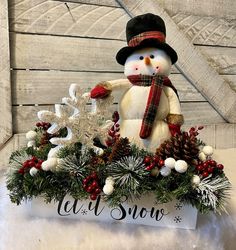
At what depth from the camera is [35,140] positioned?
79cm

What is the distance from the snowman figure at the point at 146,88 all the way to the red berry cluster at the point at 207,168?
0.10 metres

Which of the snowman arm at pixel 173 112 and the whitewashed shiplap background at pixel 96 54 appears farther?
the whitewashed shiplap background at pixel 96 54

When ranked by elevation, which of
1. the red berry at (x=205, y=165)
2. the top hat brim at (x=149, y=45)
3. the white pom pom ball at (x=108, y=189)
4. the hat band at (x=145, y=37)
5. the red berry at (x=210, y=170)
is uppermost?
the hat band at (x=145, y=37)

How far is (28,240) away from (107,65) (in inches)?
23.4

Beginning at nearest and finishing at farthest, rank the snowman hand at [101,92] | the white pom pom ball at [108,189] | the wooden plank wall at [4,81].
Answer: the white pom pom ball at [108,189] → the snowman hand at [101,92] → the wooden plank wall at [4,81]

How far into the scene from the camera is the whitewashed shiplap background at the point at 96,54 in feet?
3.02

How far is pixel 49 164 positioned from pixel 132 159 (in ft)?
0.51

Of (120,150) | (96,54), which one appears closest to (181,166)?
(120,150)

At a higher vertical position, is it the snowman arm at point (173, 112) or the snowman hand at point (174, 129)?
the snowman arm at point (173, 112)

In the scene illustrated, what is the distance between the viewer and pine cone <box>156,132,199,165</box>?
64 cm

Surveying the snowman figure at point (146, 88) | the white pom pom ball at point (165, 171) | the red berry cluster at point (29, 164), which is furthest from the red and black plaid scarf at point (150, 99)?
the red berry cluster at point (29, 164)

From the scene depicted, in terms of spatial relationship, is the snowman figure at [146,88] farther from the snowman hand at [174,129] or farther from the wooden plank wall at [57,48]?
the wooden plank wall at [57,48]

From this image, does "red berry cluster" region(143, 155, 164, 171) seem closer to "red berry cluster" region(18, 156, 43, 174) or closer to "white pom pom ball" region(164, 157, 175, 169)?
"white pom pom ball" region(164, 157, 175, 169)

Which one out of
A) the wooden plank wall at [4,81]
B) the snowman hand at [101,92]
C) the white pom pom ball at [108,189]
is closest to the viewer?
the white pom pom ball at [108,189]
